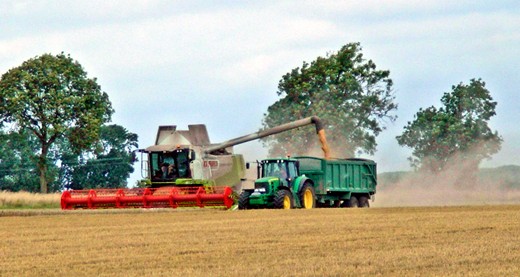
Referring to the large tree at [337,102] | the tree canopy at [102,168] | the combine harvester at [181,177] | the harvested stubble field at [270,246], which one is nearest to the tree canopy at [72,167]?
the tree canopy at [102,168]

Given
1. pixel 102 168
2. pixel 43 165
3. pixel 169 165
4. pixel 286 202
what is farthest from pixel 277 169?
pixel 102 168

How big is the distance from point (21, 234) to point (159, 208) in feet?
55.1

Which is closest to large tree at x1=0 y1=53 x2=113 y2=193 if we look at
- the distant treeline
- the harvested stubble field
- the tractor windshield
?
the distant treeline

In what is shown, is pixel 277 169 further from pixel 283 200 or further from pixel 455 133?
pixel 455 133

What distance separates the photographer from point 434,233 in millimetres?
26078

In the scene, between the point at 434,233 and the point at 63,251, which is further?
the point at 434,233

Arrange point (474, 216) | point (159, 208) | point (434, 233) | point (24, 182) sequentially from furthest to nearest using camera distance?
point (24, 182), point (159, 208), point (474, 216), point (434, 233)

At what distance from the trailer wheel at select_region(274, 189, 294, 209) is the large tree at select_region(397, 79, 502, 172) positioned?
42.9 meters

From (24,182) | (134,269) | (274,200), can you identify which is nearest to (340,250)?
(134,269)

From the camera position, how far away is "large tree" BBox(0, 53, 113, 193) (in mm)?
77812

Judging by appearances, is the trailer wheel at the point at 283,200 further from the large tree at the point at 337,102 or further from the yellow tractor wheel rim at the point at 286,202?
the large tree at the point at 337,102

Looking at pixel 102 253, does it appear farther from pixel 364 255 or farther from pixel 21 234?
pixel 21 234

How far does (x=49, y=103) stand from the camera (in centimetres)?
7781

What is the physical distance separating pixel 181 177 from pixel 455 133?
43752 millimetres
